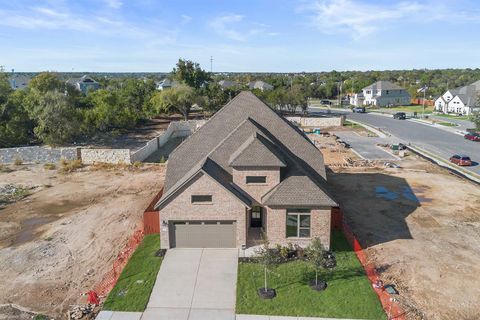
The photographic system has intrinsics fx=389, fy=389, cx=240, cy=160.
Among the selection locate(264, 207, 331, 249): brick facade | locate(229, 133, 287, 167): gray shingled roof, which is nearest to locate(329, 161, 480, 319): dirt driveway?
locate(264, 207, 331, 249): brick facade

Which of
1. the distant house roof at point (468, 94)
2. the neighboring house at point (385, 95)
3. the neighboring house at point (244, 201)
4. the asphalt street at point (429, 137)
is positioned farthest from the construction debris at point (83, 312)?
the neighboring house at point (385, 95)

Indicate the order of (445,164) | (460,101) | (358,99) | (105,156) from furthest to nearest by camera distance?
1. (358,99)
2. (460,101)
3. (445,164)
4. (105,156)

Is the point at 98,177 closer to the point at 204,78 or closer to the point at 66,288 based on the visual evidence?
the point at 66,288

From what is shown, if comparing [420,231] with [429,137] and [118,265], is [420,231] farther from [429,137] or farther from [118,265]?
[429,137]

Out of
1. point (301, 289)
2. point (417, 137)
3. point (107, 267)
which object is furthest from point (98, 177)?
point (417, 137)

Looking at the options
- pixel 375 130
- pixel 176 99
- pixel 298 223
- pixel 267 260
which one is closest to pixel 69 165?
pixel 298 223

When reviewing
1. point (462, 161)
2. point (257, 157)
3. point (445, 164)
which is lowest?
point (445, 164)
